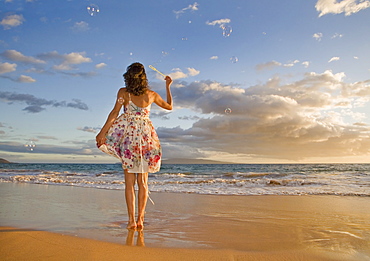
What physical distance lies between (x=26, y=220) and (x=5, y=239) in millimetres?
1251

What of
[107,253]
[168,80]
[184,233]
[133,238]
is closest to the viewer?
[107,253]

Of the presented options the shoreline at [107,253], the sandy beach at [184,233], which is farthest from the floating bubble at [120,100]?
the shoreline at [107,253]

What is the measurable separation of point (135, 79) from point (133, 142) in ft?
2.67

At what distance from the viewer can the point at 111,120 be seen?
3.92 meters

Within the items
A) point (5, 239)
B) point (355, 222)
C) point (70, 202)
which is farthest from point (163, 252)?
point (70, 202)

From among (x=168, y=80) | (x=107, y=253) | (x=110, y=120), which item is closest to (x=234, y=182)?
(x=168, y=80)

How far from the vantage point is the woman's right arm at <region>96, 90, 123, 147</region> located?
387cm

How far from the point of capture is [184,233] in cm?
370

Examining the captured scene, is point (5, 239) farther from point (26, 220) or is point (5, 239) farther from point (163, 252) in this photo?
point (163, 252)

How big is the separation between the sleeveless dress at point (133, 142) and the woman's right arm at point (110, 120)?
0.15 ft

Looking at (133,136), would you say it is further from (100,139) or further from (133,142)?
(100,139)

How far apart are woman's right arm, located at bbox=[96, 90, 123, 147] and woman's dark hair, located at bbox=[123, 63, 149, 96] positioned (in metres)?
0.19

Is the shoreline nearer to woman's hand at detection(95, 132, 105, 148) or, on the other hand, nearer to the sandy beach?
the sandy beach

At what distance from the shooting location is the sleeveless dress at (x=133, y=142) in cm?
389
